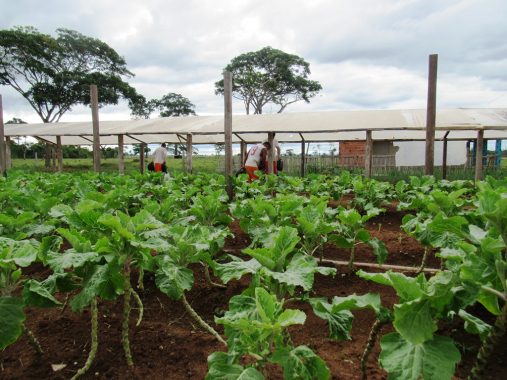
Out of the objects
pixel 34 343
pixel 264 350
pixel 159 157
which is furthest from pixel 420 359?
pixel 159 157

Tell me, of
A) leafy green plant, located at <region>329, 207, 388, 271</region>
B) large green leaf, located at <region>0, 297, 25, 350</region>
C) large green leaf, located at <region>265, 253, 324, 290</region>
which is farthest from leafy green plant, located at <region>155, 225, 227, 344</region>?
leafy green plant, located at <region>329, 207, 388, 271</region>

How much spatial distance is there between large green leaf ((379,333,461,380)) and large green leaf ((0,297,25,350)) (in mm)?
1608

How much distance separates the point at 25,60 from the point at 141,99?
8.70 meters

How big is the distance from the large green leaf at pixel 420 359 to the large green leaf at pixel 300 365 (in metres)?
0.25

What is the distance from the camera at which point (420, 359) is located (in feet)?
4.57

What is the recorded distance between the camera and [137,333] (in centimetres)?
254

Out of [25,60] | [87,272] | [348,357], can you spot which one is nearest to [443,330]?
[348,357]

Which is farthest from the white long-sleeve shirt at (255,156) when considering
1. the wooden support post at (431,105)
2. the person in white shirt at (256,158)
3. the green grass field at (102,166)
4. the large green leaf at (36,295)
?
the green grass field at (102,166)

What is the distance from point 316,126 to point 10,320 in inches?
502

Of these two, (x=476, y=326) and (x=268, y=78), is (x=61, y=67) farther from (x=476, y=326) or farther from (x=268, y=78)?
(x=476, y=326)

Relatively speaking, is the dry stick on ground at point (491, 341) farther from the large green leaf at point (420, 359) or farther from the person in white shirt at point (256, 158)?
the person in white shirt at point (256, 158)

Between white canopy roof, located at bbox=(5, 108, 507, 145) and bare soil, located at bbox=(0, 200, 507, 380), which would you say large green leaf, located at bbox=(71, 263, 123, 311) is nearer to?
bare soil, located at bbox=(0, 200, 507, 380)

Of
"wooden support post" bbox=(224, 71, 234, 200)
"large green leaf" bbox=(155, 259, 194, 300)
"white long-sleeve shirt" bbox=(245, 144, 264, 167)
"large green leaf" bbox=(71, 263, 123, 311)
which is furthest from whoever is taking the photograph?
"white long-sleeve shirt" bbox=(245, 144, 264, 167)

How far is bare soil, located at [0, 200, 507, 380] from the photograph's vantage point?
83.8 inches
